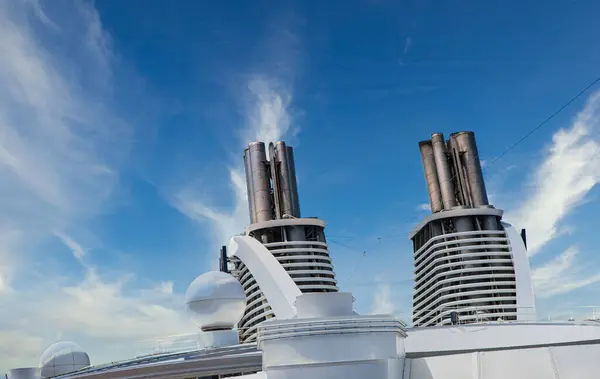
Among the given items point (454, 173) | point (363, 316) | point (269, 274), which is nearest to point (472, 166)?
point (454, 173)

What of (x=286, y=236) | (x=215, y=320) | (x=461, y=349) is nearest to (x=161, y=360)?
(x=215, y=320)

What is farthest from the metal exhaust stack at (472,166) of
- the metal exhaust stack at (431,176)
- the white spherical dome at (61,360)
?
the white spherical dome at (61,360)

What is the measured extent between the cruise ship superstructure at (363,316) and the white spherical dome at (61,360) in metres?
0.04

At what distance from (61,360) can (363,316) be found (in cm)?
1471

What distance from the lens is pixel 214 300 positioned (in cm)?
1623

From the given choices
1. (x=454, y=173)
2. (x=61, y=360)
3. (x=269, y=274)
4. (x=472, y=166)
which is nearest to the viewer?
(x=61, y=360)

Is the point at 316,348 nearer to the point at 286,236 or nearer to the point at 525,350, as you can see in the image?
the point at 525,350

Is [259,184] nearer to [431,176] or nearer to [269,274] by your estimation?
[269,274]

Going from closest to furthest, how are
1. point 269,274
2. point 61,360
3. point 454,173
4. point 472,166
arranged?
1. point 61,360
2. point 269,274
3. point 472,166
4. point 454,173

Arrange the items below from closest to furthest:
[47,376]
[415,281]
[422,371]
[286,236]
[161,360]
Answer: [422,371], [161,360], [47,376], [286,236], [415,281]

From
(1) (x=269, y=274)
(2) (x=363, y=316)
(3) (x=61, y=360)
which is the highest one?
(1) (x=269, y=274)

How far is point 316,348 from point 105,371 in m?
8.57

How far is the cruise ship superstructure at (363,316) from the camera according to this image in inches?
405

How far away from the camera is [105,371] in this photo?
55.2 feet
